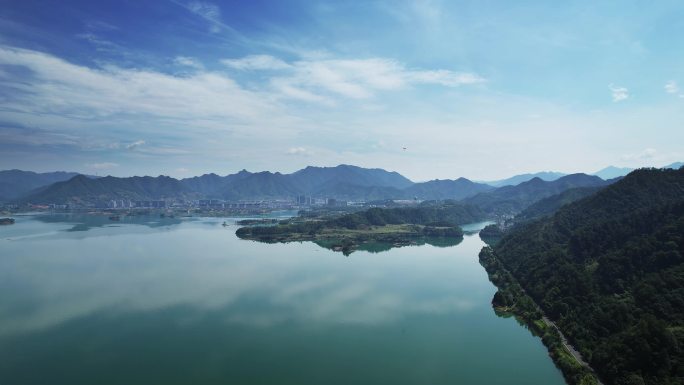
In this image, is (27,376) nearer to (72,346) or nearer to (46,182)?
(72,346)

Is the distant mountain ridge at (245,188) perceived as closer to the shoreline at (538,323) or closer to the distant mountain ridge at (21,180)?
the distant mountain ridge at (21,180)

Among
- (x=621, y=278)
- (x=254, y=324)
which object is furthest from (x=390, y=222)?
(x=254, y=324)

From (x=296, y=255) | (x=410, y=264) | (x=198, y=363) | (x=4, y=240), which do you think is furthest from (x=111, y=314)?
(x=4, y=240)

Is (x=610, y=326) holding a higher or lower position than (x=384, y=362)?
higher

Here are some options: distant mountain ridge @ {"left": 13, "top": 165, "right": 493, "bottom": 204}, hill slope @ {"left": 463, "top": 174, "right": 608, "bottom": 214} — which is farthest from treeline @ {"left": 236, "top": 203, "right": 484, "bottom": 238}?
distant mountain ridge @ {"left": 13, "top": 165, "right": 493, "bottom": 204}

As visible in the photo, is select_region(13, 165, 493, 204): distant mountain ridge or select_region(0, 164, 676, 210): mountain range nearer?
select_region(0, 164, 676, 210): mountain range

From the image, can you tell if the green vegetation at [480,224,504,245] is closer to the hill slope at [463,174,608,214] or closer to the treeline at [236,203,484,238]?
the treeline at [236,203,484,238]
